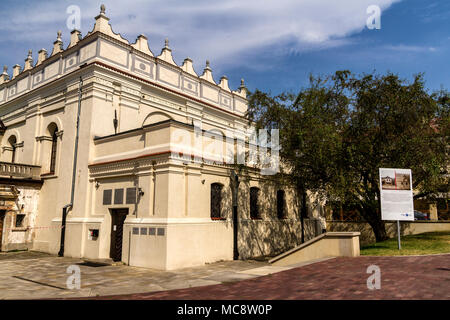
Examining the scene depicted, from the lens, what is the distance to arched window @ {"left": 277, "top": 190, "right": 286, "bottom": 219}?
22.5 m

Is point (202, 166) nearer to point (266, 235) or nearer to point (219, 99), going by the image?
point (266, 235)

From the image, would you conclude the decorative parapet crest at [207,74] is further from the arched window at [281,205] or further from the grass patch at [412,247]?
the grass patch at [412,247]

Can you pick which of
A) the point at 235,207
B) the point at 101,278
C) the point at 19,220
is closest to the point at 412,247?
the point at 235,207

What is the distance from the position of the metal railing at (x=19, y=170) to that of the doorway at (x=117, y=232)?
7.49m

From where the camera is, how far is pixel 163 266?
13922mm

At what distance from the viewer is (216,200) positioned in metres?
17.4

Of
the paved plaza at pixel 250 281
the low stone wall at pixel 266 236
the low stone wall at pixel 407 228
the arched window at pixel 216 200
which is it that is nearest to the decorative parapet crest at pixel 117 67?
the arched window at pixel 216 200

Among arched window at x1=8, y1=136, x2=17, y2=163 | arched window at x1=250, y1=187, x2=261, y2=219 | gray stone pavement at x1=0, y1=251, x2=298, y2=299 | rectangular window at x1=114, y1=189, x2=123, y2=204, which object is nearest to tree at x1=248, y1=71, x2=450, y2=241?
arched window at x1=250, y1=187, x2=261, y2=219

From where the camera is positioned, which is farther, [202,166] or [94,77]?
[94,77]

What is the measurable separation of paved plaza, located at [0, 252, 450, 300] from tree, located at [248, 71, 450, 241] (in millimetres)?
4131

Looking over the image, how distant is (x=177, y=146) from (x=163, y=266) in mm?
5025

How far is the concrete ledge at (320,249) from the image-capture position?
14.0 m

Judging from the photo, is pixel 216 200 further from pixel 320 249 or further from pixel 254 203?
pixel 320 249
